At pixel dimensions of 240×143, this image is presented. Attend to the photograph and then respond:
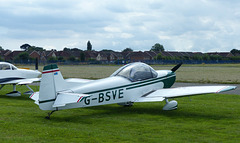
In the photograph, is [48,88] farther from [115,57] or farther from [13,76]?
[115,57]

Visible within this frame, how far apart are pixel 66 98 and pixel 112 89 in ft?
5.86

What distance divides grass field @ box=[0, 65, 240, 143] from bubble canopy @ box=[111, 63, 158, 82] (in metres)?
1.17

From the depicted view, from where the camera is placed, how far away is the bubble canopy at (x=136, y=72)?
35.0 feet

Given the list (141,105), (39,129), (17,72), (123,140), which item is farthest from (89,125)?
(17,72)

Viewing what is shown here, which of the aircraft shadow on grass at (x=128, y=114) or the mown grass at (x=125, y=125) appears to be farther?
the aircraft shadow on grass at (x=128, y=114)

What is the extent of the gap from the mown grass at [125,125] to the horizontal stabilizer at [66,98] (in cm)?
55

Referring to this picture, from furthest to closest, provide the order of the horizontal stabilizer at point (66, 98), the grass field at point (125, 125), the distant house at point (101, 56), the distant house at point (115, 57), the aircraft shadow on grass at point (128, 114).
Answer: the distant house at point (115, 57), the distant house at point (101, 56), the aircraft shadow on grass at point (128, 114), the horizontal stabilizer at point (66, 98), the grass field at point (125, 125)

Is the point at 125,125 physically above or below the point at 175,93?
below

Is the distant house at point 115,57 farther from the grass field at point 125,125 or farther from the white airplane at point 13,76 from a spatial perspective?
the grass field at point 125,125

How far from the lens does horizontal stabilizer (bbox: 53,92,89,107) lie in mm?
8258

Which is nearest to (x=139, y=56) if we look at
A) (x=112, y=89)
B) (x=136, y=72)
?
(x=136, y=72)

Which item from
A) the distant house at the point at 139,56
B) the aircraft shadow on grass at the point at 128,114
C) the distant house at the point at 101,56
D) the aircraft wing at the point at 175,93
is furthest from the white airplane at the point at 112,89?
the distant house at the point at 101,56

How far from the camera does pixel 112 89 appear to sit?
9688 mm

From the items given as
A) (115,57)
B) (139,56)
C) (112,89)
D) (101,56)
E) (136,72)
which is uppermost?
(101,56)
